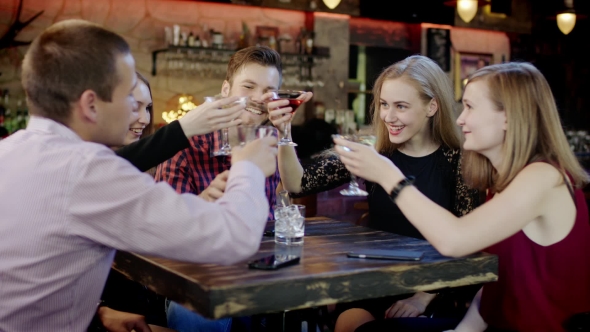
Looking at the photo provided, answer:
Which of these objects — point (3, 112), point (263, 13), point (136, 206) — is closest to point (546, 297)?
point (136, 206)

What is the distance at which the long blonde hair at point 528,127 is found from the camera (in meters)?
1.94

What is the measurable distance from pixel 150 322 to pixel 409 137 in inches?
49.1

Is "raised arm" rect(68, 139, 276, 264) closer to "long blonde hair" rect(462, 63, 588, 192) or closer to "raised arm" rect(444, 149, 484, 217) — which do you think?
"long blonde hair" rect(462, 63, 588, 192)

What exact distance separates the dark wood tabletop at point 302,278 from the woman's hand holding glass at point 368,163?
0.23m

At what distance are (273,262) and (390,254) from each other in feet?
1.10

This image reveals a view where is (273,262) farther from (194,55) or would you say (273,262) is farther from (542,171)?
(194,55)

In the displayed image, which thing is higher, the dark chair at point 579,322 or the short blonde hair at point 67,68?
the short blonde hair at point 67,68

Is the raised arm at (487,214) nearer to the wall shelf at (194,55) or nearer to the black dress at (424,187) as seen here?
the black dress at (424,187)

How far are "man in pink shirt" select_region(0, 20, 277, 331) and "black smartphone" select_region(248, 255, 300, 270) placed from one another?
0.64 ft

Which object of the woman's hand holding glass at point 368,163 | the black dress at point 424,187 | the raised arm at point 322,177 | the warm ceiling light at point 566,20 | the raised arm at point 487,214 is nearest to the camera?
the raised arm at point 487,214

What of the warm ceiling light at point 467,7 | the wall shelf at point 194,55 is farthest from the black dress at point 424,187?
the wall shelf at point 194,55

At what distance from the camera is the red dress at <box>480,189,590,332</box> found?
1.86 m

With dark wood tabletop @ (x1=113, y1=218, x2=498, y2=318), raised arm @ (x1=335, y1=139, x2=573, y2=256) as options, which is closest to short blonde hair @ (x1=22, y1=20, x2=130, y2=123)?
dark wood tabletop @ (x1=113, y1=218, x2=498, y2=318)

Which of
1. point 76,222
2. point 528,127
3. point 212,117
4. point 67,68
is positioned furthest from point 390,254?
point 67,68
